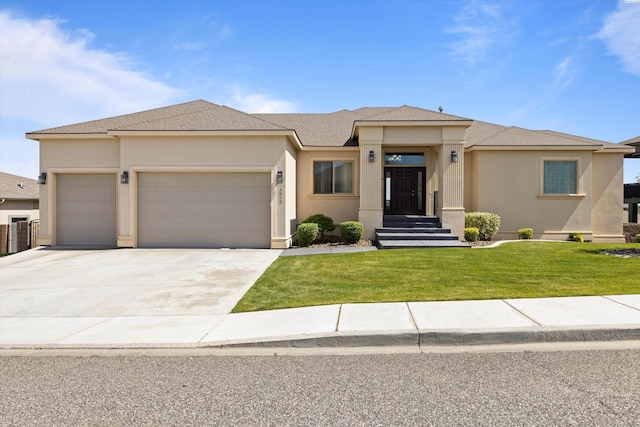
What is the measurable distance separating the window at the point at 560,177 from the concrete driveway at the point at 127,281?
474 inches

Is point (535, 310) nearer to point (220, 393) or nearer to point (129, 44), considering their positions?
point (220, 393)

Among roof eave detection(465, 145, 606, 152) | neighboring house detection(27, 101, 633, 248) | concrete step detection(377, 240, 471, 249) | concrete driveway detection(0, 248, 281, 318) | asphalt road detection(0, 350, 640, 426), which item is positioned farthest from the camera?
roof eave detection(465, 145, 606, 152)

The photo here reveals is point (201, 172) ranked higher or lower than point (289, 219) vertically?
higher

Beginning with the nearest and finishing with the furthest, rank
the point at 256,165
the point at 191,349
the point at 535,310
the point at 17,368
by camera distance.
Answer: the point at 17,368, the point at 191,349, the point at 535,310, the point at 256,165

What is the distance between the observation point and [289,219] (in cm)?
1443

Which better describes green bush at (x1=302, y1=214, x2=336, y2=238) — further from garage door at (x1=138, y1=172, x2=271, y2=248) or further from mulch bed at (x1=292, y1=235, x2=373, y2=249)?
garage door at (x1=138, y1=172, x2=271, y2=248)

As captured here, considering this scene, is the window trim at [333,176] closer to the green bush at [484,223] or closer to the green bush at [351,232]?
the green bush at [351,232]

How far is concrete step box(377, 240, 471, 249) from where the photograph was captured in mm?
12672

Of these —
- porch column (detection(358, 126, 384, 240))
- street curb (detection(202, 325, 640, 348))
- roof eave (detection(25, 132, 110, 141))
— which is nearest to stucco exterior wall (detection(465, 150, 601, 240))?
porch column (detection(358, 126, 384, 240))

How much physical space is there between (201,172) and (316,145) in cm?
497

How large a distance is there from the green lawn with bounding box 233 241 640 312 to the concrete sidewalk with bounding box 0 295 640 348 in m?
0.50

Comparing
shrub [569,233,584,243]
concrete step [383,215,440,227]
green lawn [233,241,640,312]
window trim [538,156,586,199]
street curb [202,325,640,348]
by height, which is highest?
window trim [538,156,586,199]

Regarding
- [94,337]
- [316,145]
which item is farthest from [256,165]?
[94,337]

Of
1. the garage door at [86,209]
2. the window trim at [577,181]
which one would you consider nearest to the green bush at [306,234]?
the garage door at [86,209]
